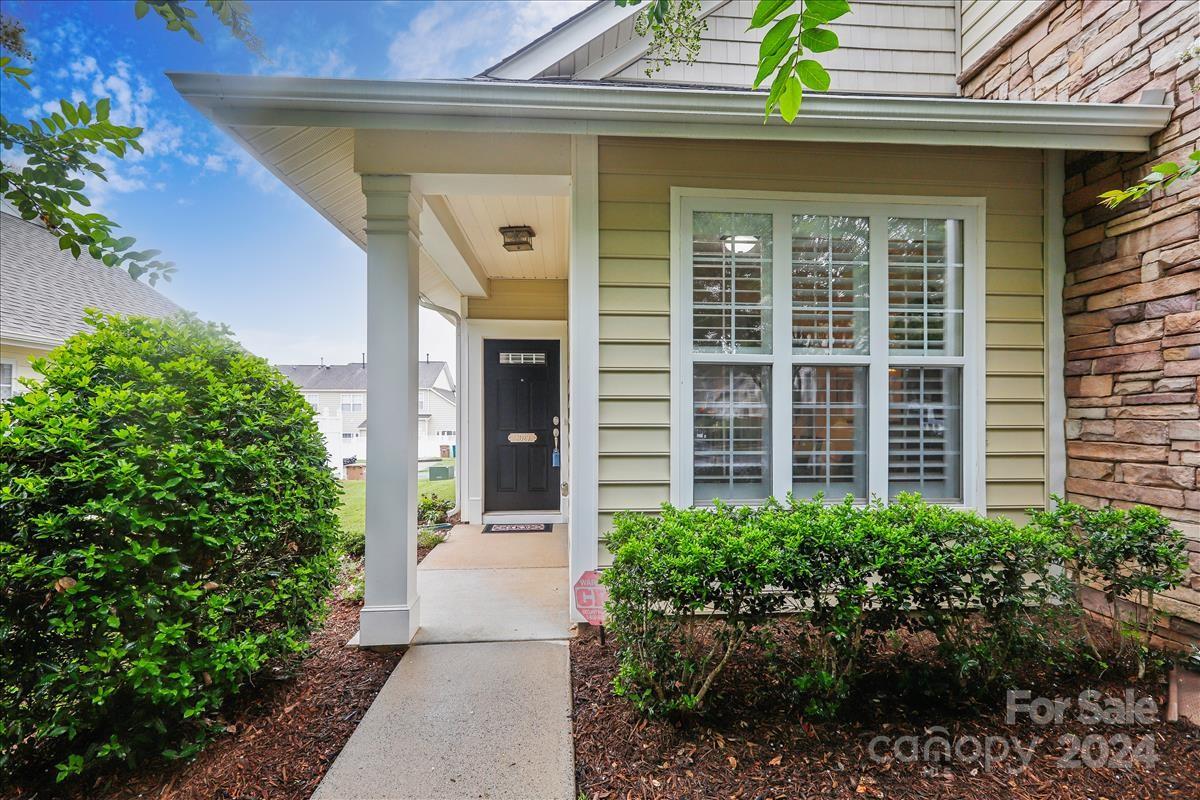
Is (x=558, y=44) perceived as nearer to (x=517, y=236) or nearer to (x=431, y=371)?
(x=517, y=236)

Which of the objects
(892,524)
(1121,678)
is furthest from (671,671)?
(1121,678)

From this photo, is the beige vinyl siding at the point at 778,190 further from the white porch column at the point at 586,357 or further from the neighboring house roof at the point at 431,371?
the neighboring house roof at the point at 431,371

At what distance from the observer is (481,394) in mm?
5324

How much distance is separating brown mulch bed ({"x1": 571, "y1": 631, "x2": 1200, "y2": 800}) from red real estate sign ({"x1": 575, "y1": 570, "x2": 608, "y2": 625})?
43 cm

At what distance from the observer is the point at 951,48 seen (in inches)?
153

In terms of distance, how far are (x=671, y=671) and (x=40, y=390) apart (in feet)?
8.37

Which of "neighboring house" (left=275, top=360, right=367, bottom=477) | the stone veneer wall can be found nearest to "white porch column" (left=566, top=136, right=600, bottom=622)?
the stone veneer wall

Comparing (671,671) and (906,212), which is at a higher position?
(906,212)

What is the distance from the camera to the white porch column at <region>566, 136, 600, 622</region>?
2.72 meters

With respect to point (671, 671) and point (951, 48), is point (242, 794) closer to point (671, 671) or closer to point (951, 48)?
point (671, 671)

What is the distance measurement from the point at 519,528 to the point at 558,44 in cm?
430

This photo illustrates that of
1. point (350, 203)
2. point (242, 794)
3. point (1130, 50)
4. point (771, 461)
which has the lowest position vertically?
point (242, 794)

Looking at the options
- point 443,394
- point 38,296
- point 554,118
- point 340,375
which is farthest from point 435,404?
point 554,118

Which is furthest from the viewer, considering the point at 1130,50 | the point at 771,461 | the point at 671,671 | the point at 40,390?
the point at 771,461
